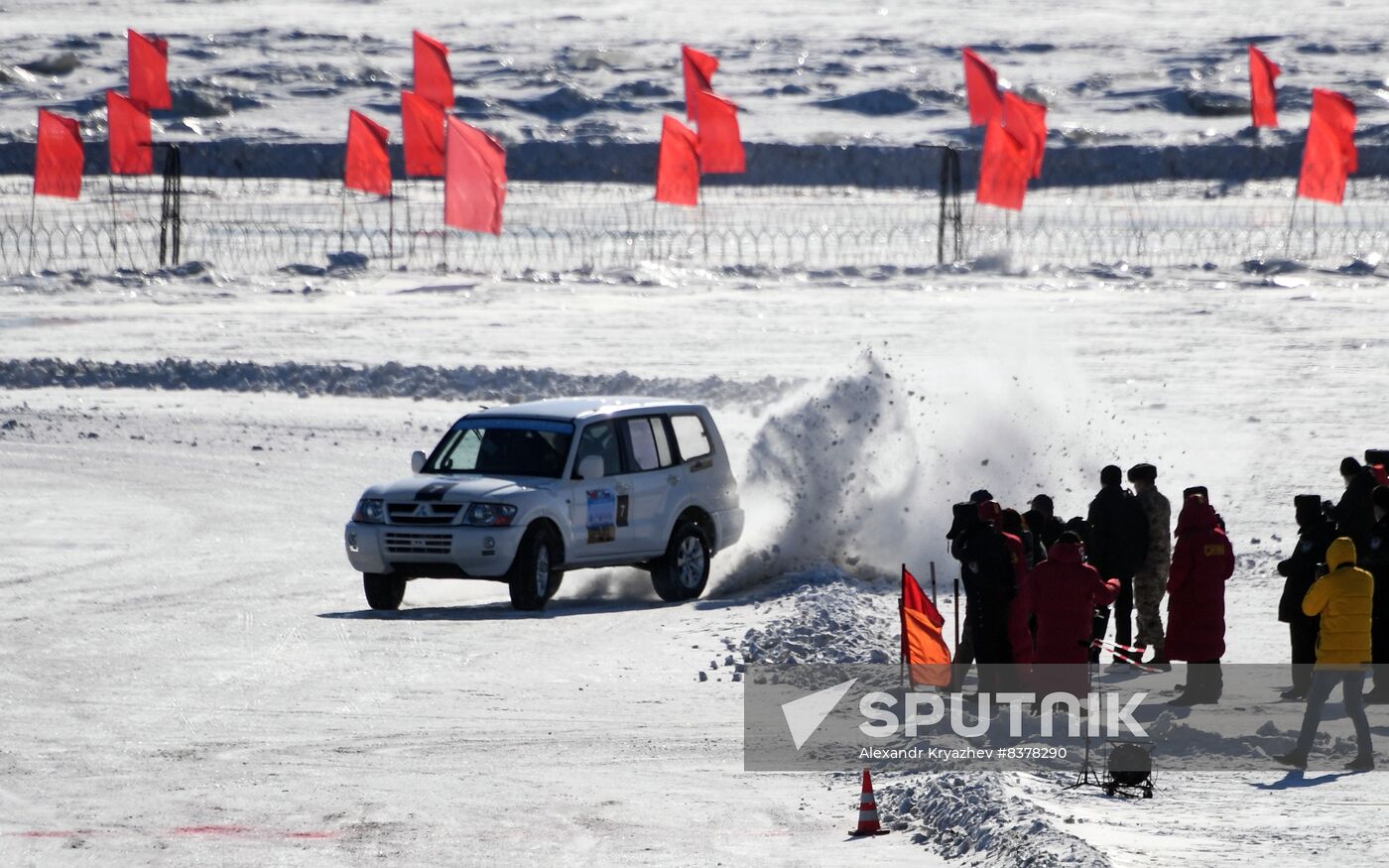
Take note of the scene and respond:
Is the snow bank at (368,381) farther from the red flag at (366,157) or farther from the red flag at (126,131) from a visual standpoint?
the red flag at (126,131)

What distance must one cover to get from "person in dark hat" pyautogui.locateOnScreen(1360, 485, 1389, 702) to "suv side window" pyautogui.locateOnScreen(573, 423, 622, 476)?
19.6 feet

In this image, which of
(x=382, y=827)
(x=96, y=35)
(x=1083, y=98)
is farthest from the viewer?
(x=96, y=35)

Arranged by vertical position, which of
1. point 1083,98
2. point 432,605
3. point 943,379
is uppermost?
point 1083,98

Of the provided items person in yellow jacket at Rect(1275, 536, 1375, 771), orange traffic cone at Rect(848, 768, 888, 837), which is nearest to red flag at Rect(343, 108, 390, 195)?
person in yellow jacket at Rect(1275, 536, 1375, 771)

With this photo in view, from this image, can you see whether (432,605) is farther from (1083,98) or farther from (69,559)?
(1083,98)

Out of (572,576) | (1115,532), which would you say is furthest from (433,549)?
(1115,532)

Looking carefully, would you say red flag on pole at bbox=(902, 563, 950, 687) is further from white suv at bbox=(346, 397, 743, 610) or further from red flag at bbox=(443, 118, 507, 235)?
red flag at bbox=(443, 118, 507, 235)

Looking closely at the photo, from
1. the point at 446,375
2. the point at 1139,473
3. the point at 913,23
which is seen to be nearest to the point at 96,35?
the point at 913,23

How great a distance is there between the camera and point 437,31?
7969cm

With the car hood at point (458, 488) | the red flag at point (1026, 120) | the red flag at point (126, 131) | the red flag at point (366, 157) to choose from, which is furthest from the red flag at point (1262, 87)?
the car hood at point (458, 488)

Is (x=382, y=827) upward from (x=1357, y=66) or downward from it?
downward

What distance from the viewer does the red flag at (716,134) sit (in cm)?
4038

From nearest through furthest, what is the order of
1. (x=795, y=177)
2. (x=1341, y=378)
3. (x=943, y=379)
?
(x=943, y=379) → (x=1341, y=378) → (x=795, y=177)

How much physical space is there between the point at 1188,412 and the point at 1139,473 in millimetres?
10828
